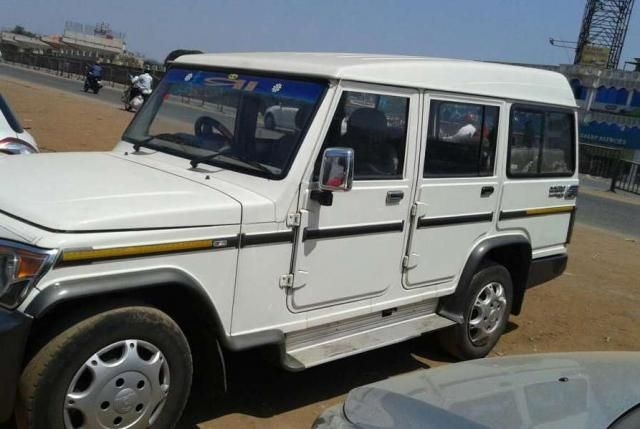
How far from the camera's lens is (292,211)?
368cm

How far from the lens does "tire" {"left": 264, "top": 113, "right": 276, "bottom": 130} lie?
3948 mm

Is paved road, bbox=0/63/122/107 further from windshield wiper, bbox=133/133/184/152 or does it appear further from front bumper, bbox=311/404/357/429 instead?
front bumper, bbox=311/404/357/429

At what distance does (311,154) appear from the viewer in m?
3.76

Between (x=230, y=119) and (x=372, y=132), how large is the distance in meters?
0.88

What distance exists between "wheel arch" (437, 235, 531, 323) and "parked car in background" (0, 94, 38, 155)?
170 inches

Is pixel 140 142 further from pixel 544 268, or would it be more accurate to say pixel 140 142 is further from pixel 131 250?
pixel 544 268

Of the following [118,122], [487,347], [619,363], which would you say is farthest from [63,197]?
[118,122]

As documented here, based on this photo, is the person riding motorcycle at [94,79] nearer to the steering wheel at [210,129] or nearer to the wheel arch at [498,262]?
the wheel arch at [498,262]

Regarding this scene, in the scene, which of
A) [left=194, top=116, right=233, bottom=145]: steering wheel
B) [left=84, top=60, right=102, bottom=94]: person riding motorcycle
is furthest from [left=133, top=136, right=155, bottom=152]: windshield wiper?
[left=84, top=60, right=102, bottom=94]: person riding motorcycle

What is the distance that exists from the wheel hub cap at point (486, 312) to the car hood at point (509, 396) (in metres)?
2.37

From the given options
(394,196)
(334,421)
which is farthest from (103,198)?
(394,196)

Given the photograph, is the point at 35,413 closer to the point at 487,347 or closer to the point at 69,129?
the point at 487,347

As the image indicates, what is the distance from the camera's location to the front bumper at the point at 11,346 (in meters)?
2.77

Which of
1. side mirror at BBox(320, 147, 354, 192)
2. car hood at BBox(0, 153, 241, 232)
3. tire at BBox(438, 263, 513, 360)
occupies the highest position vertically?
side mirror at BBox(320, 147, 354, 192)
